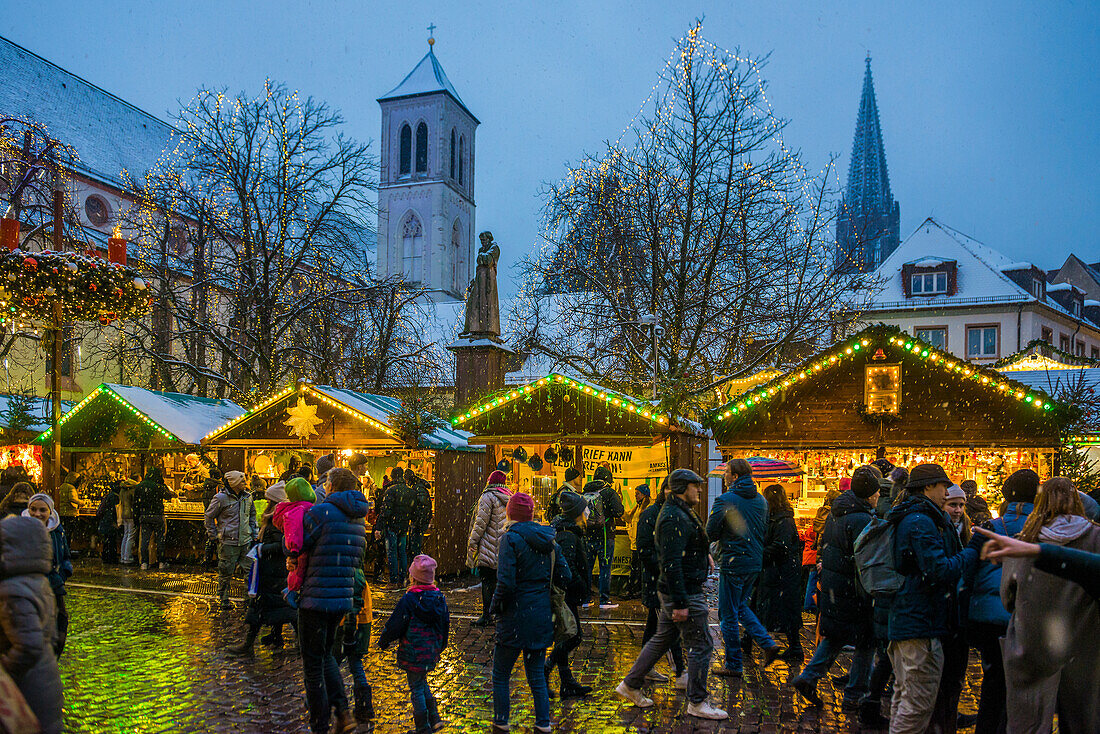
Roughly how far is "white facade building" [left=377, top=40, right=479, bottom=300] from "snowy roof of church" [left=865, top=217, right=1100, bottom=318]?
3514cm

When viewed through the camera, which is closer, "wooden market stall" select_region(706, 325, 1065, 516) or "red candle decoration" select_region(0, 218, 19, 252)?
"red candle decoration" select_region(0, 218, 19, 252)

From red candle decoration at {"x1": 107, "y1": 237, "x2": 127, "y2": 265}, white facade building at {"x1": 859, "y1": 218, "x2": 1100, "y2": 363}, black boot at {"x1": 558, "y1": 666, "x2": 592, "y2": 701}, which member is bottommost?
black boot at {"x1": 558, "y1": 666, "x2": 592, "y2": 701}

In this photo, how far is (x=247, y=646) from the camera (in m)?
8.15

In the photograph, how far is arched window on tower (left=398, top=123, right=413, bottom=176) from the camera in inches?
2749

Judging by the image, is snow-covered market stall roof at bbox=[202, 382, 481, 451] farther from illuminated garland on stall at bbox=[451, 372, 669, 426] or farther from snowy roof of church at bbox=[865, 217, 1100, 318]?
snowy roof of church at bbox=[865, 217, 1100, 318]

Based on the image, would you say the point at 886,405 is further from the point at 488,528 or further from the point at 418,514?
the point at 418,514

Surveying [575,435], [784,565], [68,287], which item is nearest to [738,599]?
[784,565]

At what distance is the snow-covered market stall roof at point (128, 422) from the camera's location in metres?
16.3

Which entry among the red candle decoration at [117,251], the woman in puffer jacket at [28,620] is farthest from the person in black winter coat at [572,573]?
the red candle decoration at [117,251]

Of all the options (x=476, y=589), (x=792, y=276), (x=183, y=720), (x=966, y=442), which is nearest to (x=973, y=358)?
(x=792, y=276)

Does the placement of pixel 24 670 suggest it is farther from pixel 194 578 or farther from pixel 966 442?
pixel 966 442

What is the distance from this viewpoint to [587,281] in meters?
20.7

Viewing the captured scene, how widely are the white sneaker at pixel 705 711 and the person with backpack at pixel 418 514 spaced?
7.14m

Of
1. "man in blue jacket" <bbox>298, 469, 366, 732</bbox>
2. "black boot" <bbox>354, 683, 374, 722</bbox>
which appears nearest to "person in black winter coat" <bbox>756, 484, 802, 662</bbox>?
"black boot" <bbox>354, 683, 374, 722</bbox>
